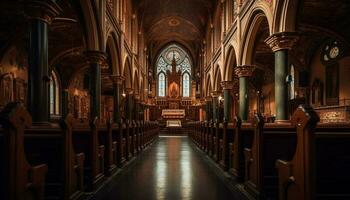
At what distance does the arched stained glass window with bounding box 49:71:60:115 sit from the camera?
2464 cm

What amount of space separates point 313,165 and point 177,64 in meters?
39.2

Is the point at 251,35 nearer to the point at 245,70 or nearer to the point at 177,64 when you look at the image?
the point at 245,70

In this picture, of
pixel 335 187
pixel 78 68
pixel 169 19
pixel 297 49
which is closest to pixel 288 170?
pixel 335 187

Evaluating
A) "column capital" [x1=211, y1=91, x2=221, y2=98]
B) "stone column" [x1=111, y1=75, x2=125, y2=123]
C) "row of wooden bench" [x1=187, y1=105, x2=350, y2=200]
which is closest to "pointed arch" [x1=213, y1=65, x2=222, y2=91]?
"column capital" [x1=211, y1=91, x2=221, y2=98]

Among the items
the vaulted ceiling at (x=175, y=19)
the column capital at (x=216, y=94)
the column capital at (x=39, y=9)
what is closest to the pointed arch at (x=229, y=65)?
the column capital at (x=216, y=94)

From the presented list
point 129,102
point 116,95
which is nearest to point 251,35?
point 116,95

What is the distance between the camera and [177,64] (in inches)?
1645

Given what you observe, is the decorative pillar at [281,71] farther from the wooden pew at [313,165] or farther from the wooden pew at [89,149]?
the wooden pew at [89,149]

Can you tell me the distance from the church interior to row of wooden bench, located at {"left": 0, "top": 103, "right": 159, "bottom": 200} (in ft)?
0.06

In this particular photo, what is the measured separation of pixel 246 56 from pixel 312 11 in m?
3.81

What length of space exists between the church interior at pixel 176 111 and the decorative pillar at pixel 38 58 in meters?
0.02

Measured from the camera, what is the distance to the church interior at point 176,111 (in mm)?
3650

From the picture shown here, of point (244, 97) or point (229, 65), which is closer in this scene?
point (244, 97)

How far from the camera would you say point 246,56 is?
14.9 meters
